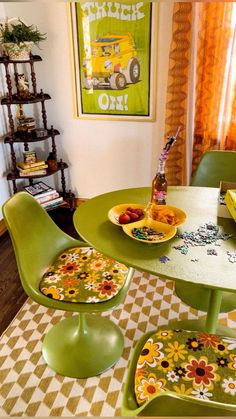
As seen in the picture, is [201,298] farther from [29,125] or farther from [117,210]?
[29,125]

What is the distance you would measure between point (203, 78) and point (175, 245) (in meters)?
1.64

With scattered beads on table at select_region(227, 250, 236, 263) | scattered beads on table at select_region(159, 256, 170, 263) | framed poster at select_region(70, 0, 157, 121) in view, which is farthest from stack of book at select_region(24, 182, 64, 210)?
scattered beads on table at select_region(227, 250, 236, 263)

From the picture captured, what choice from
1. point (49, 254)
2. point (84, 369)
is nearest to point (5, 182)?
point (49, 254)

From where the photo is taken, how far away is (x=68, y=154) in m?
3.35

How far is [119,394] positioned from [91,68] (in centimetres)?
242

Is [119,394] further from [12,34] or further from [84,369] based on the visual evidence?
[12,34]

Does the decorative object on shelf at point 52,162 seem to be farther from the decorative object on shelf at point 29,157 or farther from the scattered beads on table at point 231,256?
the scattered beads on table at point 231,256

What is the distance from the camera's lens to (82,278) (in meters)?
1.73

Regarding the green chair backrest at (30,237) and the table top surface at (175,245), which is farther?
the green chair backrest at (30,237)

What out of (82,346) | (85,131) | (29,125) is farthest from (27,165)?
(82,346)

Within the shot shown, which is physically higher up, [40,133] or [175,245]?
[40,133]

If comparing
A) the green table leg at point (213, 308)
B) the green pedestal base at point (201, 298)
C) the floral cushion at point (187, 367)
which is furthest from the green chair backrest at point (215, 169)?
the floral cushion at point (187, 367)

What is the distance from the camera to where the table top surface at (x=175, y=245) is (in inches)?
49.5

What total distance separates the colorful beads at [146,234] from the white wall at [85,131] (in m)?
1.70
